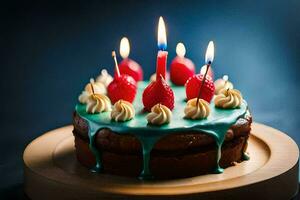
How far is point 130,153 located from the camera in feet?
10.7

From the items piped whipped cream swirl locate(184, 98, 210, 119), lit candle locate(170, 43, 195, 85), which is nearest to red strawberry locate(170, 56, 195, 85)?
lit candle locate(170, 43, 195, 85)

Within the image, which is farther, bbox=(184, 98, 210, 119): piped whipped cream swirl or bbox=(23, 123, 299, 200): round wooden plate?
bbox=(184, 98, 210, 119): piped whipped cream swirl

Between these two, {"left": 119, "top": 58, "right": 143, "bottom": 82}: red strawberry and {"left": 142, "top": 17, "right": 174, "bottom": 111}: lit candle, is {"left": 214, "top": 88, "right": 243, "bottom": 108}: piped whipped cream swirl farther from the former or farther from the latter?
{"left": 119, "top": 58, "right": 143, "bottom": 82}: red strawberry

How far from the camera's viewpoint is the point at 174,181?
321cm

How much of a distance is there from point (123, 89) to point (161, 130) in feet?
1.41

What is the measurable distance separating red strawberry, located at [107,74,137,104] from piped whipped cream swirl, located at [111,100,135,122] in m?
0.20

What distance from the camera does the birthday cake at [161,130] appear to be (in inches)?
127

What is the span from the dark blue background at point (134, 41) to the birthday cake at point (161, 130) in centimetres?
114

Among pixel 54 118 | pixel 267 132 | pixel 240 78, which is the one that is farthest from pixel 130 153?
pixel 240 78

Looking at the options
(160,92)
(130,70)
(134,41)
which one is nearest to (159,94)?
(160,92)

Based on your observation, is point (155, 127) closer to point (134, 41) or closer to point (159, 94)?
point (159, 94)

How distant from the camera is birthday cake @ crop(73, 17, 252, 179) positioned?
10.6 feet

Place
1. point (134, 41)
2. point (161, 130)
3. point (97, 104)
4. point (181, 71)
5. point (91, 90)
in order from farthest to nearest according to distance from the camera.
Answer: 1. point (134, 41)
2. point (181, 71)
3. point (91, 90)
4. point (97, 104)
5. point (161, 130)

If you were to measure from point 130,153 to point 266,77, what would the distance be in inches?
66.2
